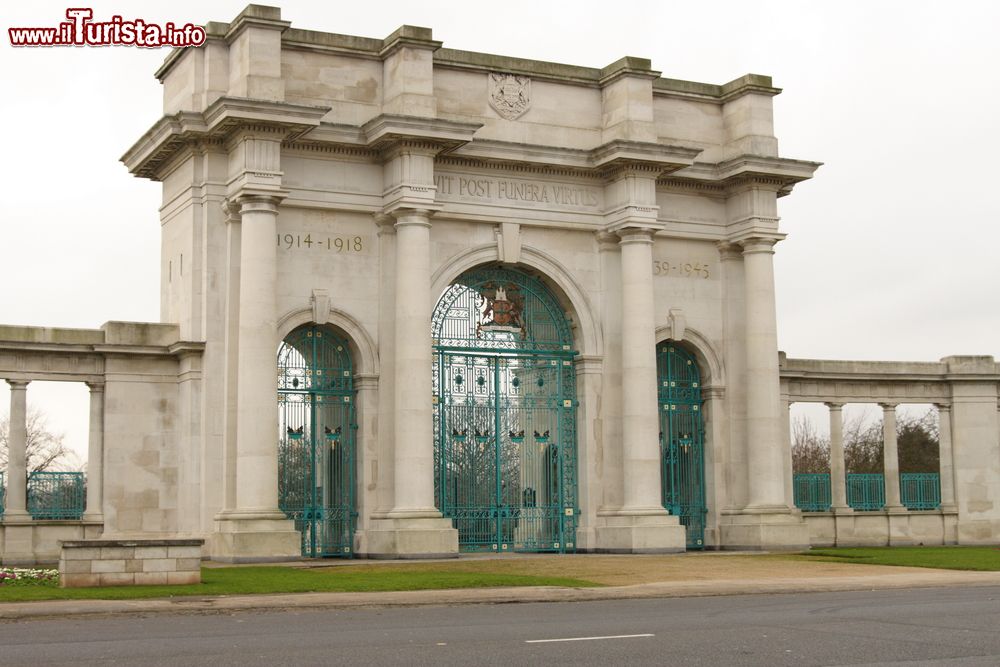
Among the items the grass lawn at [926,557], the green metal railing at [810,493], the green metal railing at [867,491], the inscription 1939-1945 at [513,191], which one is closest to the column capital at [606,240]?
the inscription 1939-1945 at [513,191]

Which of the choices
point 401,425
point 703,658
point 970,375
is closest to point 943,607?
point 703,658

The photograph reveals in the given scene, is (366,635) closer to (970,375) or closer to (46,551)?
(46,551)

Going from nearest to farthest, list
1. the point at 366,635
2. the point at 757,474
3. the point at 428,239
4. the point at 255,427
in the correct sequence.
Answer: the point at 366,635
the point at 255,427
the point at 428,239
the point at 757,474

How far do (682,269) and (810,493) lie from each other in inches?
365

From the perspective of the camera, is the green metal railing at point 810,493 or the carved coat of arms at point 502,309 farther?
the green metal railing at point 810,493

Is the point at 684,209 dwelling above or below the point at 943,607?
above

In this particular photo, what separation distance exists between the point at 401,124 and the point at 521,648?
2264 centimetres

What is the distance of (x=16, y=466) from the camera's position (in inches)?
1389

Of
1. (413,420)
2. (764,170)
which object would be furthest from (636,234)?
(413,420)

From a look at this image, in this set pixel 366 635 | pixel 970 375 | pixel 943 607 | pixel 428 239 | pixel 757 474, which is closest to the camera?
pixel 366 635

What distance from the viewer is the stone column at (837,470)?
45.7 metres

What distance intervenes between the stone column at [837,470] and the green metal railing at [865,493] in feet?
3.35

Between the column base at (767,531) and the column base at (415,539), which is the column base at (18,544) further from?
the column base at (767,531)

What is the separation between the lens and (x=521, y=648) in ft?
→ 51.6
